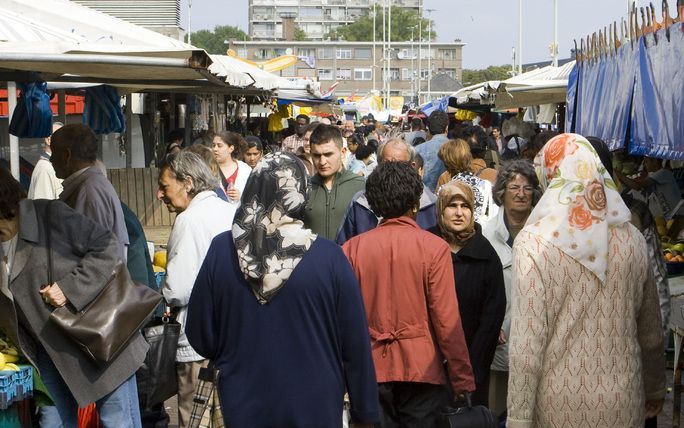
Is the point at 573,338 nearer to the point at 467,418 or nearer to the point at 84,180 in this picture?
the point at 467,418

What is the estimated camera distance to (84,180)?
613 cm

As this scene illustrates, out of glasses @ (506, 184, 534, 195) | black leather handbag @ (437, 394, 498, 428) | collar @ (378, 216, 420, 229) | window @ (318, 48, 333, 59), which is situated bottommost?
black leather handbag @ (437, 394, 498, 428)

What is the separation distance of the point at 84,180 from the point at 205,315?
235 centimetres

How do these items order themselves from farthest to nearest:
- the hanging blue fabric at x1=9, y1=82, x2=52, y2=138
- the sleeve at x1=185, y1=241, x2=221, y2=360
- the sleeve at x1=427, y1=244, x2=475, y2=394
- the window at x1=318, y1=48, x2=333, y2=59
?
1. the window at x1=318, y1=48, x2=333, y2=59
2. the hanging blue fabric at x1=9, y1=82, x2=52, y2=138
3. the sleeve at x1=427, y1=244, x2=475, y2=394
4. the sleeve at x1=185, y1=241, x2=221, y2=360

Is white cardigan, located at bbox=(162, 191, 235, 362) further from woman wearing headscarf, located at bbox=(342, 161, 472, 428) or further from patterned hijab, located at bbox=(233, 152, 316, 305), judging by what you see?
patterned hijab, located at bbox=(233, 152, 316, 305)

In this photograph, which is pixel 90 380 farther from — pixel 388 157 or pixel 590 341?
pixel 388 157

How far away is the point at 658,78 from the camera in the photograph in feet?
21.7

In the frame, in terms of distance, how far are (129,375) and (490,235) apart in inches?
85.9

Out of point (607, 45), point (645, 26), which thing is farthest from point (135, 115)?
point (645, 26)

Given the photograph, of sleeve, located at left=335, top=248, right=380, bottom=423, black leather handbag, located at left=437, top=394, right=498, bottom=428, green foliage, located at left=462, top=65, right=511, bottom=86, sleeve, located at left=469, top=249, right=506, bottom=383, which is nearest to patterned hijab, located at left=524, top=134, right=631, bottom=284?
sleeve, located at left=335, top=248, right=380, bottom=423

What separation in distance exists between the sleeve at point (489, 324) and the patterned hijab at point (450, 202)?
0.31 metres

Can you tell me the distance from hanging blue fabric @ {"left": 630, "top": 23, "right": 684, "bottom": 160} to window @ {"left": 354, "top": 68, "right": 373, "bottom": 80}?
136 meters

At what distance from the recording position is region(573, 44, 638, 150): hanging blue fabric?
7.74m

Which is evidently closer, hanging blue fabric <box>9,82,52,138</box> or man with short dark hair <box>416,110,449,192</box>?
hanging blue fabric <box>9,82,52,138</box>
